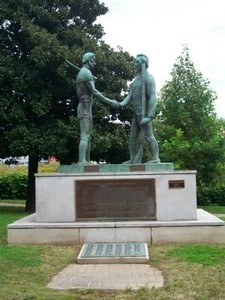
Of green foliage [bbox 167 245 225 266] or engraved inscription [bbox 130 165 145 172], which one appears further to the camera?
engraved inscription [bbox 130 165 145 172]

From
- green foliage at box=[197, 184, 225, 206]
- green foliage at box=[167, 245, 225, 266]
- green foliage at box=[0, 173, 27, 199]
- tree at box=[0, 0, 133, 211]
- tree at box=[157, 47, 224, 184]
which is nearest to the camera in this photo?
green foliage at box=[167, 245, 225, 266]

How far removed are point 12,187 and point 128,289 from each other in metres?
22.8

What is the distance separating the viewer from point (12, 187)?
27969 millimetres

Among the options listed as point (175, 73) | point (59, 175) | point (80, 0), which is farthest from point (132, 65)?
point (59, 175)

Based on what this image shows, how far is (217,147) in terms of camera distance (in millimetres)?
19500

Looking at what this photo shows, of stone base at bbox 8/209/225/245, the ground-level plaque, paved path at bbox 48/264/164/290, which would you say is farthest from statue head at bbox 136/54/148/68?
paved path at bbox 48/264/164/290

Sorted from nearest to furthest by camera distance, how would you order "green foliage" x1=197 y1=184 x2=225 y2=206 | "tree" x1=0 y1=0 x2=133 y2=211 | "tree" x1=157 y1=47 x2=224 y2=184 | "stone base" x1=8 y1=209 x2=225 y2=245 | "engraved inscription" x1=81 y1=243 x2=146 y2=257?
1. "engraved inscription" x1=81 y1=243 x2=146 y2=257
2. "stone base" x1=8 y1=209 x2=225 y2=245
3. "tree" x1=0 y1=0 x2=133 y2=211
4. "tree" x1=157 y1=47 x2=224 y2=184
5. "green foliage" x1=197 y1=184 x2=225 y2=206

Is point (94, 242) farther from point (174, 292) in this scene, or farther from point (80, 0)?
point (80, 0)

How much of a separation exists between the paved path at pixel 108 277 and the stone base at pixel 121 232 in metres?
1.75

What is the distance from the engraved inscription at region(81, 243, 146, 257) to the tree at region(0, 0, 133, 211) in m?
6.73

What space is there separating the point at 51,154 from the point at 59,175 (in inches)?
232

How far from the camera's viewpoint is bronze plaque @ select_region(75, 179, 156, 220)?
9617 millimetres

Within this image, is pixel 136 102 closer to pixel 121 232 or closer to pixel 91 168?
pixel 91 168

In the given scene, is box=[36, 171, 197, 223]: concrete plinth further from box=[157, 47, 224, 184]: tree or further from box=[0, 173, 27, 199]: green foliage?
box=[0, 173, 27, 199]: green foliage
